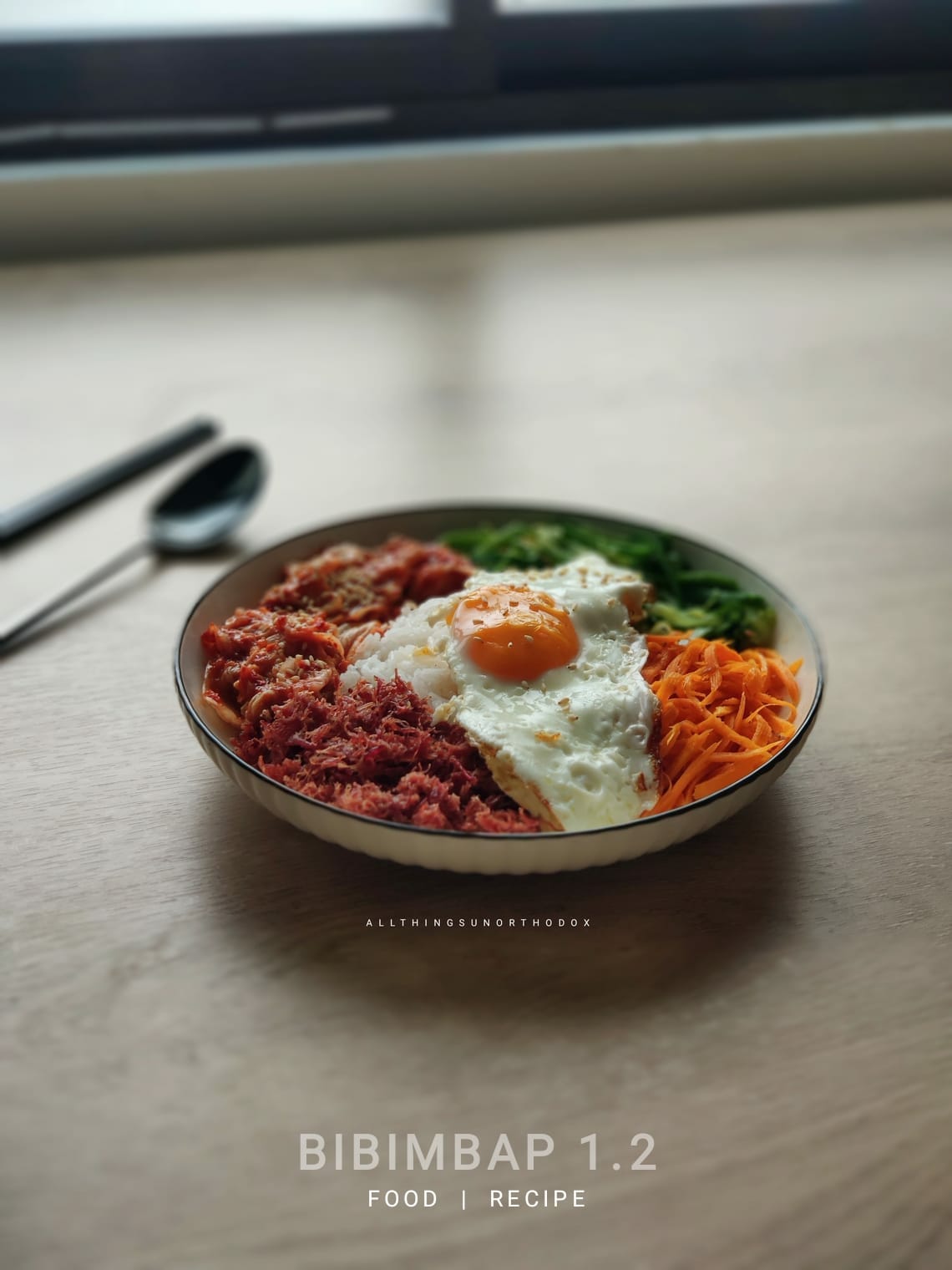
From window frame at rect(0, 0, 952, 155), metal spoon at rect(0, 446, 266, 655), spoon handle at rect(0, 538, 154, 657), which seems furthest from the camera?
window frame at rect(0, 0, 952, 155)

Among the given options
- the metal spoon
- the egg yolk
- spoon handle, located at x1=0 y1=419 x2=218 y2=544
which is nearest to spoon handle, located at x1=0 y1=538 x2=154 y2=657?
the metal spoon

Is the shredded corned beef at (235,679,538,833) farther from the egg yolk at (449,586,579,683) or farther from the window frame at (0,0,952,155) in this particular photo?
the window frame at (0,0,952,155)

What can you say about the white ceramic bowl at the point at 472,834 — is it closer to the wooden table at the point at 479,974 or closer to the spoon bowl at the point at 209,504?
the wooden table at the point at 479,974

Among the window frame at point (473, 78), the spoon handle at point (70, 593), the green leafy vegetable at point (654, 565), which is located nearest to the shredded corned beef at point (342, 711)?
the green leafy vegetable at point (654, 565)

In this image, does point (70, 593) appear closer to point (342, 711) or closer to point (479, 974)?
point (342, 711)

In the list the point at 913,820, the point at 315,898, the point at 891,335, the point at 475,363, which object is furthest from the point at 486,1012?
the point at 891,335

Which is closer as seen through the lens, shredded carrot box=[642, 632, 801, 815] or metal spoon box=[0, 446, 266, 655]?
shredded carrot box=[642, 632, 801, 815]

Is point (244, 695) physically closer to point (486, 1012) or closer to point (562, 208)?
point (486, 1012)
